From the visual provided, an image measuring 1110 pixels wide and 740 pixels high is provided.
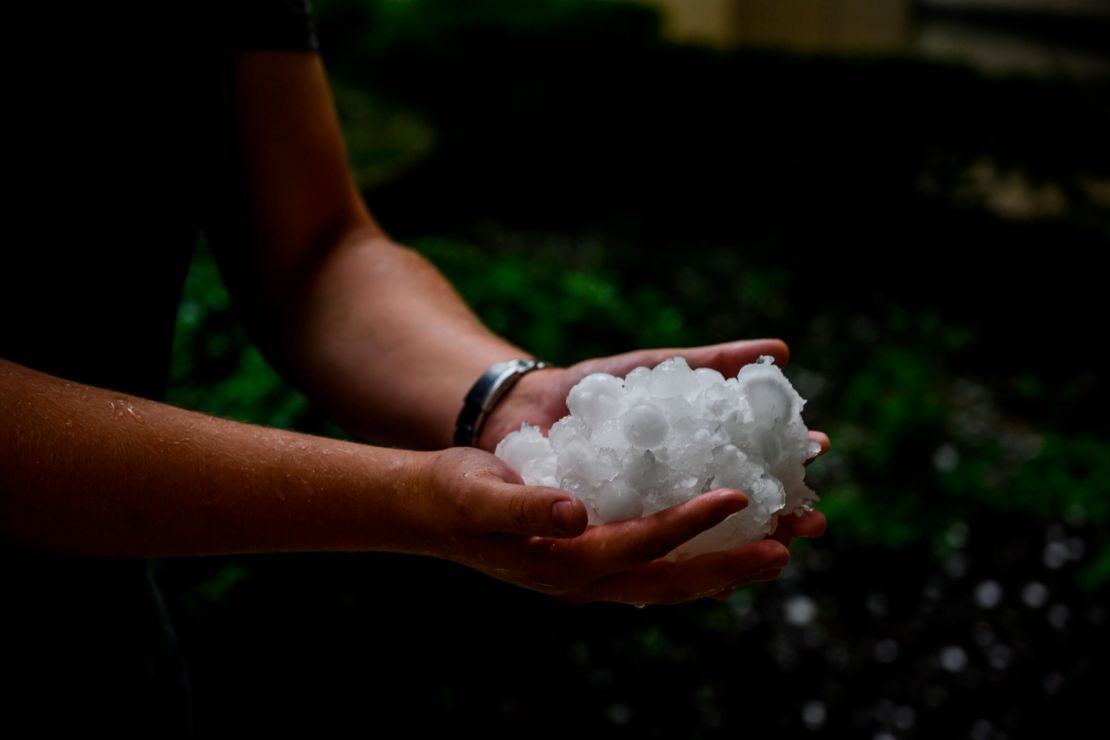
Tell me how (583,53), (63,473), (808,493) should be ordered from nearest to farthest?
(63,473) < (808,493) < (583,53)

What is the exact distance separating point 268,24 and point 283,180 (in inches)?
10.2

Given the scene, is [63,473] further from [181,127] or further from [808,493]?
[808,493]

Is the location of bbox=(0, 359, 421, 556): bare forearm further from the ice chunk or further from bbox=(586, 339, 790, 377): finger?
bbox=(586, 339, 790, 377): finger

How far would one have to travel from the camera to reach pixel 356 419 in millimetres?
1801

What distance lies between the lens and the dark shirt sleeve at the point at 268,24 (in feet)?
5.18

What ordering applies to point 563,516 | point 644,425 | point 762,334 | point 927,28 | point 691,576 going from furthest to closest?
1. point 927,28
2. point 762,334
3. point 644,425
4. point 691,576
5. point 563,516

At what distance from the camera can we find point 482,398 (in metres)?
1.73

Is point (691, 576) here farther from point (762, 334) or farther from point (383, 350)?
point (762, 334)

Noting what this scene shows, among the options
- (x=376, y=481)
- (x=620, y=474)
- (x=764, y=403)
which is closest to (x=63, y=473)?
(x=376, y=481)

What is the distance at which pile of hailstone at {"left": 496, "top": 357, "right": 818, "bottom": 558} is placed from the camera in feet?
5.04

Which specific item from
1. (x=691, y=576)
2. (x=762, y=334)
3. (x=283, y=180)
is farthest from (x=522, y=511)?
(x=762, y=334)

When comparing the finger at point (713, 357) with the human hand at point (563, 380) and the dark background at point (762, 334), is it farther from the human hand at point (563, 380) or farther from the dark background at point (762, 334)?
the dark background at point (762, 334)

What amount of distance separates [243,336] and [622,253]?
516cm

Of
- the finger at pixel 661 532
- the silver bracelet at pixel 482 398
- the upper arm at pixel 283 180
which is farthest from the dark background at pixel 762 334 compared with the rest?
the finger at pixel 661 532
